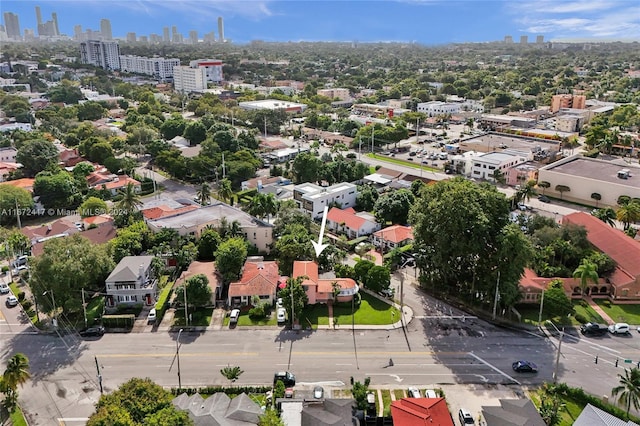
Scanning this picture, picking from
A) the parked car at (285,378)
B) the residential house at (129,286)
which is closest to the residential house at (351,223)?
the residential house at (129,286)

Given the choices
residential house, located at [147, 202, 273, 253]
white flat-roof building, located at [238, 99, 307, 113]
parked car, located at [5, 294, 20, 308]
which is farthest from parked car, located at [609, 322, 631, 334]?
white flat-roof building, located at [238, 99, 307, 113]

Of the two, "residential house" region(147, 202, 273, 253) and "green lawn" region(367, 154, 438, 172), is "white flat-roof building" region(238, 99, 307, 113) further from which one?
"residential house" region(147, 202, 273, 253)

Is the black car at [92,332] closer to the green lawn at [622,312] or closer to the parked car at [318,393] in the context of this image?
the parked car at [318,393]

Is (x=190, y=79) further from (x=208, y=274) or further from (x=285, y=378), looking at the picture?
(x=285, y=378)

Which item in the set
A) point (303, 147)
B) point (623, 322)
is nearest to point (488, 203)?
point (623, 322)

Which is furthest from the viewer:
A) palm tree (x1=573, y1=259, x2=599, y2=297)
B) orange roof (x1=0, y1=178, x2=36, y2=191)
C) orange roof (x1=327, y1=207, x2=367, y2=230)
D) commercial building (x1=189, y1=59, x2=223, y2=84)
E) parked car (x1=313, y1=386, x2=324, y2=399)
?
commercial building (x1=189, y1=59, x2=223, y2=84)

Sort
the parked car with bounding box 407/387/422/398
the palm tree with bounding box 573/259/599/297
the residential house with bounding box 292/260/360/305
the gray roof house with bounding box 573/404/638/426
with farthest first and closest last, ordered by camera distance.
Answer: the residential house with bounding box 292/260/360/305
the palm tree with bounding box 573/259/599/297
the parked car with bounding box 407/387/422/398
the gray roof house with bounding box 573/404/638/426

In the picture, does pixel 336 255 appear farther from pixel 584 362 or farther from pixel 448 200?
pixel 584 362
